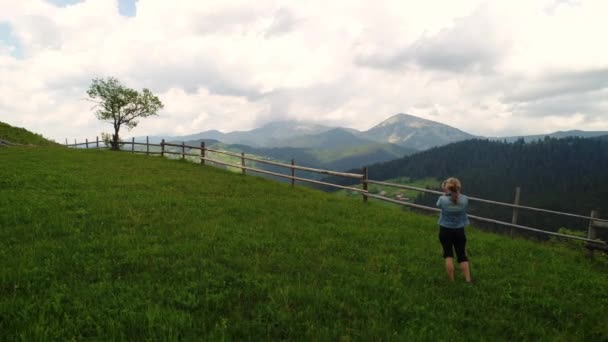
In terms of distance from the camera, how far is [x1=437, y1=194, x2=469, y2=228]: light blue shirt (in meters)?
7.52

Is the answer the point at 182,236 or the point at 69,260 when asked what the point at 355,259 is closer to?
the point at 182,236

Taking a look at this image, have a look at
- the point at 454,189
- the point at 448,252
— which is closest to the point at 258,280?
the point at 448,252

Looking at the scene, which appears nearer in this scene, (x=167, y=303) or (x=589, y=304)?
(x=167, y=303)

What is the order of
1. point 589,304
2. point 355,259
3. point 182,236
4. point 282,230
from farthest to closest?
point 282,230 → point 182,236 → point 355,259 → point 589,304

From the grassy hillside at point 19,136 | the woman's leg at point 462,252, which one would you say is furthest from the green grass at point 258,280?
the grassy hillside at point 19,136

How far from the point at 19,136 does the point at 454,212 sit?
50.7m

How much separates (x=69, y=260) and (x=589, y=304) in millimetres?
9839

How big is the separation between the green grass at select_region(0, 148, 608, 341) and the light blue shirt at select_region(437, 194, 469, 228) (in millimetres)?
1135

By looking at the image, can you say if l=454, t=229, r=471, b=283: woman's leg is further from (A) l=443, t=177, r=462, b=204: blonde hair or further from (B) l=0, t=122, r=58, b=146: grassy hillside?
(B) l=0, t=122, r=58, b=146: grassy hillside

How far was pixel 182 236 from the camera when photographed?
8734 millimetres

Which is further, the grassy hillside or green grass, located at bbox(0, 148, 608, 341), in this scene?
the grassy hillside

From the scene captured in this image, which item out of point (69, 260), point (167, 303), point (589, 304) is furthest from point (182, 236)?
point (589, 304)

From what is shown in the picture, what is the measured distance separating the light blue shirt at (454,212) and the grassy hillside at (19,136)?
4603 centimetres

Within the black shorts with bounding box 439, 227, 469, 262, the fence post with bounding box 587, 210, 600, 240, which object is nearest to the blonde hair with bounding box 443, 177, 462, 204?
the black shorts with bounding box 439, 227, 469, 262
